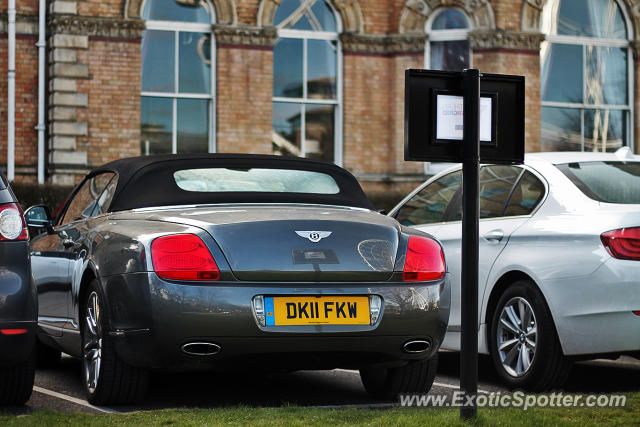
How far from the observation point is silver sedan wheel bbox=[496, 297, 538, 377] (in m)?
7.17

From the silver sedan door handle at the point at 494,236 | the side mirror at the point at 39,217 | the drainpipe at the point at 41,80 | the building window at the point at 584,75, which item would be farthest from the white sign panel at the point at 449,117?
the building window at the point at 584,75

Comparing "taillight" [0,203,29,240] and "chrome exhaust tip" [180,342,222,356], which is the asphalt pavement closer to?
"chrome exhaust tip" [180,342,222,356]

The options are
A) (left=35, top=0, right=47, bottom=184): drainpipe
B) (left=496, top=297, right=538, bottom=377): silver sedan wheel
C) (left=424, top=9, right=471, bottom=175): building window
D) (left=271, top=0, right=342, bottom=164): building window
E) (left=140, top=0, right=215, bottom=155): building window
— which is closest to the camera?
(left=496, top=297, right=538, bottom=377): silver sedan wheel

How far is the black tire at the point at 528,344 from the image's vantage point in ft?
22.9

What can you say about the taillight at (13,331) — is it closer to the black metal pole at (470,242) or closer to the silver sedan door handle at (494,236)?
the black metal pole at (470,242)

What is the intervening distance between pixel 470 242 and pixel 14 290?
239 cm

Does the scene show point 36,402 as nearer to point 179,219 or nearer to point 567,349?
point 179,219

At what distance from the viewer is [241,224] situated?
597 centimetres

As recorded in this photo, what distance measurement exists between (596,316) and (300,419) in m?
2.18

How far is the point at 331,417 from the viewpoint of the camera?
18.1 feet

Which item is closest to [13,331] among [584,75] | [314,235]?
[314,235]

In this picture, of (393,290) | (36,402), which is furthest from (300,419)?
(36,402)

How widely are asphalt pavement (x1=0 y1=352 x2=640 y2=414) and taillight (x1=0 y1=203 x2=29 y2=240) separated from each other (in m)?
0.93

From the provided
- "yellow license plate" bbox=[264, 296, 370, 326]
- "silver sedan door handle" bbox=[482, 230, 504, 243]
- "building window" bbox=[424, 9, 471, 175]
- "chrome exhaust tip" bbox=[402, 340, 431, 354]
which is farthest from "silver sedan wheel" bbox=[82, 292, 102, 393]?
"building window" bbox=[424, 9, 471, 175]
